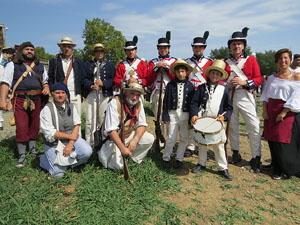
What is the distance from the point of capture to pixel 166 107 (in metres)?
4.43

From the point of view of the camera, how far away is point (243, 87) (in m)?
4.41

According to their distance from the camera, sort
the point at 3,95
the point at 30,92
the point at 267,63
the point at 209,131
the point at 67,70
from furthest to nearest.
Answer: the point at 267,63 < the point at 67,70 < the point at 30,92 < the point at 3,95 < the point at 209,131

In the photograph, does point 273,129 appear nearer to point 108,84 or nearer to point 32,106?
point 108,84

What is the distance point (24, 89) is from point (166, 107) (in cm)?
291

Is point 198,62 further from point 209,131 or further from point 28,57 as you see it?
point 28,57

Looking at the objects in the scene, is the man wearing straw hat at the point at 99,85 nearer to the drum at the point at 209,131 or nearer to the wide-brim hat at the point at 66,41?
the wide-brim hat at the point at 66,41

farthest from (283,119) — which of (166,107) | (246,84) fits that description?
(166,107)

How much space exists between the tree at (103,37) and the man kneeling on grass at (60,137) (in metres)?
26.6

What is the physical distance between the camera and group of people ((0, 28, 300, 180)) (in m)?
3.94

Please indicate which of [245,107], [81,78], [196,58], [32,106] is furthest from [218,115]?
[32,106]

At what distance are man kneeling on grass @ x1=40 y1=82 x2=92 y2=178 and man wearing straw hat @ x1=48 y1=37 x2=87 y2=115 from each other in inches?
35.5

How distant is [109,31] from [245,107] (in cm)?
2952

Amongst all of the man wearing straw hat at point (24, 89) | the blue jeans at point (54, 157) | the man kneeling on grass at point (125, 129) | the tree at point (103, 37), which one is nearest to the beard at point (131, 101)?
the man kneeling on grass at point (125, 129)

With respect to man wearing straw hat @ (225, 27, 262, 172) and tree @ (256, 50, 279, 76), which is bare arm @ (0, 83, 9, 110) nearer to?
man wearing straw hat @ (225, 27, 262, 172)
